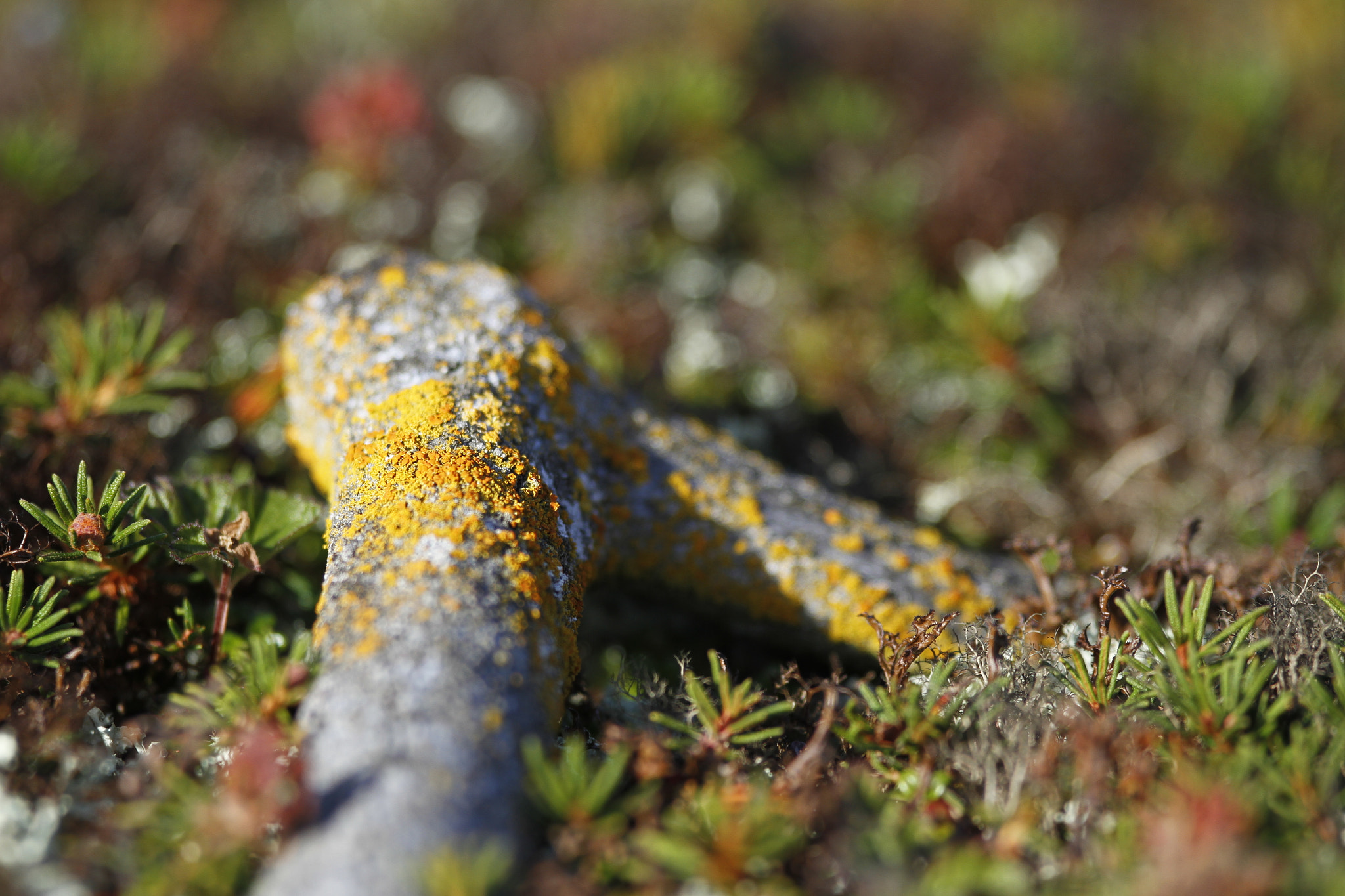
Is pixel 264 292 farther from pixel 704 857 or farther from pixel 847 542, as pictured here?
pixel 704 857

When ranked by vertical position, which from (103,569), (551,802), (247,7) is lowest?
(103,569)

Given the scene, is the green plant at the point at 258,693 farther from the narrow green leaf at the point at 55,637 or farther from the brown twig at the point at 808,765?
the brown twig at the point at 808,765

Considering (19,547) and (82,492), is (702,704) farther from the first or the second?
(19,547)

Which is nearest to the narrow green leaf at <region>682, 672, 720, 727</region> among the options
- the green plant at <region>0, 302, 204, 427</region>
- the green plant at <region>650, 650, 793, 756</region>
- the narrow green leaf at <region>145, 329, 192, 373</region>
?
the green plant at <region>650, 650, 793, 756</region>

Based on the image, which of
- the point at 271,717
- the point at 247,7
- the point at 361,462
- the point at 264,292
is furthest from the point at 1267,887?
the point at 247,7

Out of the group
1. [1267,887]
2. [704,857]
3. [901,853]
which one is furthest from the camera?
[901,853]

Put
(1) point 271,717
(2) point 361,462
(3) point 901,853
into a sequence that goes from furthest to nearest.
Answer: (2) point 361,462, (1) point 271,717, (3) point 901,853
